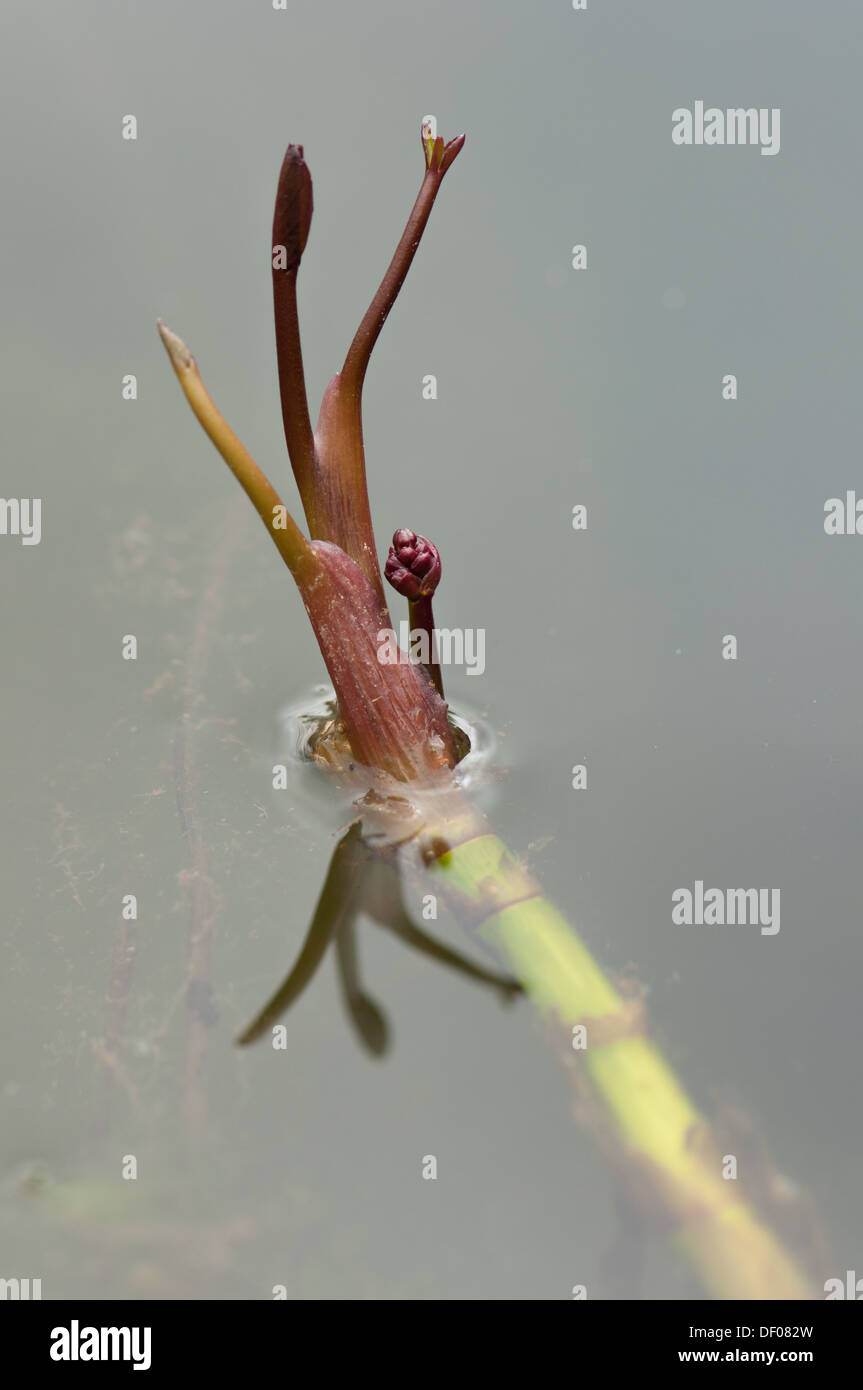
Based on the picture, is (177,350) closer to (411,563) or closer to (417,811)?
(411,563)

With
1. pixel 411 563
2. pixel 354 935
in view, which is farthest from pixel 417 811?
pixel 411 563

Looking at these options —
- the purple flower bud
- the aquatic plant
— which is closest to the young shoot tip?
the aquatic plant

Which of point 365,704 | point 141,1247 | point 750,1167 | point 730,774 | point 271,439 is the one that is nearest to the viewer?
point 141,1247

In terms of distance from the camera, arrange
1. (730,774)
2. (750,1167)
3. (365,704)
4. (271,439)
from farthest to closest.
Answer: (271,439) < (730,774) < (365,704) < (750,1167)

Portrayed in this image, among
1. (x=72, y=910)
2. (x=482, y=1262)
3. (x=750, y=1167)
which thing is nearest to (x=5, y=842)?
(x=72, y=910)

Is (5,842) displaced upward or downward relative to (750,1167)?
upward

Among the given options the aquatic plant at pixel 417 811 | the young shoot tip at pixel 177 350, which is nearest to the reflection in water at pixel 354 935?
the aquatic plant at pixel 417 811

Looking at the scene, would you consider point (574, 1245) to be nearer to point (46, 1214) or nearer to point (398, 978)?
point (398, 978)
